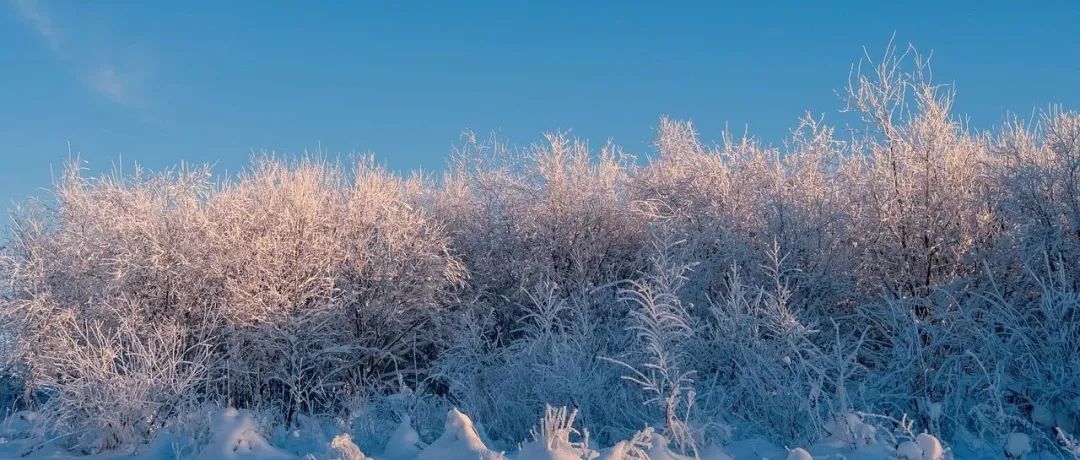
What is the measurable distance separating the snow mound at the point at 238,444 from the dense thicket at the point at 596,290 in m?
1.74

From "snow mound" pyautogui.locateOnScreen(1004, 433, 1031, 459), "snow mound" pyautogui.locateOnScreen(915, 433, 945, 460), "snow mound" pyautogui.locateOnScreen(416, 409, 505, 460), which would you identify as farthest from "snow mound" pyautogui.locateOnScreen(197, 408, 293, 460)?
"snow mound" pyautogui.locateOnScreen(1004, 433, 1031, 459)

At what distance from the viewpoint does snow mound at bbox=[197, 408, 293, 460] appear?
741cm

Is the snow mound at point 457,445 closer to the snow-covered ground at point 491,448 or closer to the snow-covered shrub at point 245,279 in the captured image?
the snow-covered ground at point 491,448

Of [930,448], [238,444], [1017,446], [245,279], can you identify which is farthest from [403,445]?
[245,279]

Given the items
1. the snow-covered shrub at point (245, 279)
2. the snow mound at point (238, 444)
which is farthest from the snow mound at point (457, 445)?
the snow-covered shrub at point (245, 279)

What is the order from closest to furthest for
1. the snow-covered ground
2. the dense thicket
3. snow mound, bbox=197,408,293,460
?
the snow-covered ground < snow mound, bbox=197,408,293,460 < the dense thicket

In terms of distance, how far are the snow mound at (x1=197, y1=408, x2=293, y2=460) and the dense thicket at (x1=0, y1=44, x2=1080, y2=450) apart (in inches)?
68.6

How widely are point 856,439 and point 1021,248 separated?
21.8 feet

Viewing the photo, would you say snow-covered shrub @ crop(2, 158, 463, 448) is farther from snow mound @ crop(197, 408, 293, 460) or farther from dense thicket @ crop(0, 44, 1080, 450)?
snow mound @ crop(197, 408, 293, 460)

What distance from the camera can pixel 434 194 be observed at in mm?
22719

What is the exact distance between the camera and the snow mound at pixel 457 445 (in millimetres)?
6387

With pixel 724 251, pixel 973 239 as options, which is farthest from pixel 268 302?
pixel 973 239

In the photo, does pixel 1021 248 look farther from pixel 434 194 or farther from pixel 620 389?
pixel 434 194

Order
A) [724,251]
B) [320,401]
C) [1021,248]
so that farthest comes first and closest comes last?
[320,401] < [724,251] < [1021,248]
